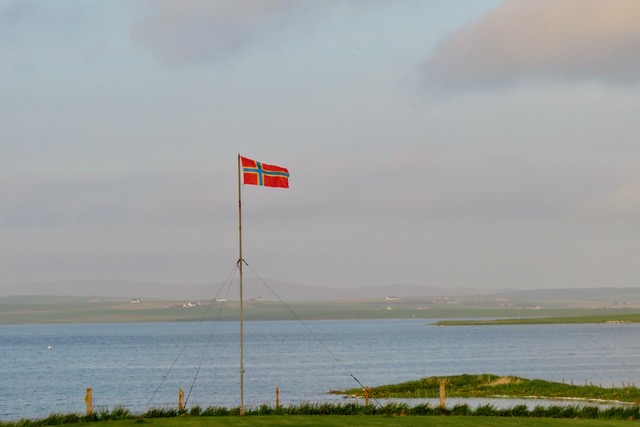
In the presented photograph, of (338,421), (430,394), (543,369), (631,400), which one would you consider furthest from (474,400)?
(543,369)

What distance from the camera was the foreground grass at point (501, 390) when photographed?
8588cm

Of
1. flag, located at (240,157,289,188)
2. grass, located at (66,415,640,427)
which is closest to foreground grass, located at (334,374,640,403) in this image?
grass, located at (66,415,640,427)

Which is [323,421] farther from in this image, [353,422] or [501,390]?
[501,390]

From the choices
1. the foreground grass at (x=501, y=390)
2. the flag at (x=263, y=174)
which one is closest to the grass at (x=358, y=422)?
the flag at (x=263, y=174)

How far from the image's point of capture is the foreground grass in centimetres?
8588

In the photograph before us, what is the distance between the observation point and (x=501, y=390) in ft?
302

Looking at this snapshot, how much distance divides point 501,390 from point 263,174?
43.2 meters

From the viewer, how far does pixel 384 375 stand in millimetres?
142375

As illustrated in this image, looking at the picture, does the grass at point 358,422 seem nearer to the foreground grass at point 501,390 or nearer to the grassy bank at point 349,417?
the grassy bank at point 349,417

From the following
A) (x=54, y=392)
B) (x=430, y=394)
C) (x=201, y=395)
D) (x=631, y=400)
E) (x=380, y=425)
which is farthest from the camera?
(x=54, y=392)

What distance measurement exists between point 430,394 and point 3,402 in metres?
55.1

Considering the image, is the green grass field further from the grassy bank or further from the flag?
the flag

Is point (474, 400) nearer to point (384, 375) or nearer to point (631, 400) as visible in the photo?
point (631, 400)

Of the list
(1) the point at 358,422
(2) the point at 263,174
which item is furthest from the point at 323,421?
(2) the point at 263,174
